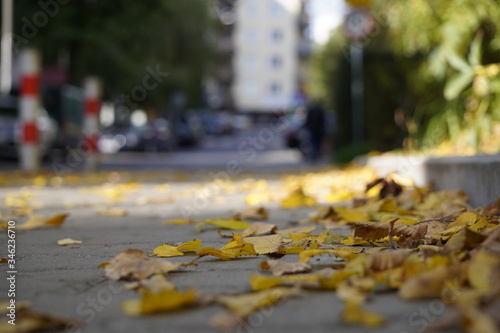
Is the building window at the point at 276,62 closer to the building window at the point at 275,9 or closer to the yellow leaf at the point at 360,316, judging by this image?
the building window at the point at 275,9

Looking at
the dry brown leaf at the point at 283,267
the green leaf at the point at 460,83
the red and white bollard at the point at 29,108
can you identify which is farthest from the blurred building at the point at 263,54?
the dry brown leaf at the point at 283,267

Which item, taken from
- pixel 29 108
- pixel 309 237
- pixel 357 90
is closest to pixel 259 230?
pixel 309 237

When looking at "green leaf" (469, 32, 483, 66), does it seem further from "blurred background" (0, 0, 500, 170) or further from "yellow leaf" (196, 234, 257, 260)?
"yellow leaf" (196, 234, 257, 260)

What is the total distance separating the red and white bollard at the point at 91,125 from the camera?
1435 centimetres

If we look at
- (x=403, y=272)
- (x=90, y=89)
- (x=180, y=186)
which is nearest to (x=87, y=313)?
(x=403, y=272)

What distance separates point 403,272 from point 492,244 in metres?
0.39

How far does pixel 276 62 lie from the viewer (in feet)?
270

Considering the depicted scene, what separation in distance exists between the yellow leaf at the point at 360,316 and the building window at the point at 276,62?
80.7 m

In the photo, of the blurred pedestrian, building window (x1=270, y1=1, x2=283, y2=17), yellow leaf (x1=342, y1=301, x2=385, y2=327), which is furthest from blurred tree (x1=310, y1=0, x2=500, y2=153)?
building window (x1=270, y1=1, x2=283, y2=17)

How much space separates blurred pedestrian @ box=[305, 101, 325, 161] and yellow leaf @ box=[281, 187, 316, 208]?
12.7m

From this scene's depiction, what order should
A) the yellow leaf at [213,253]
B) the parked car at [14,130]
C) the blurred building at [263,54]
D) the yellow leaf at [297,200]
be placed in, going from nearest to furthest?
the yellow leaf at [213,253] < the yellow leaf at [297,200] < the parked car at [14,130] < the blurred building at [263,54]

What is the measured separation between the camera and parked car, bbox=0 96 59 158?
1889 centimetres

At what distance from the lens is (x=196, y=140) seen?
124ft

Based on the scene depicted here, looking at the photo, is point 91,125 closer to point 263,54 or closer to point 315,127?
point 315,127
